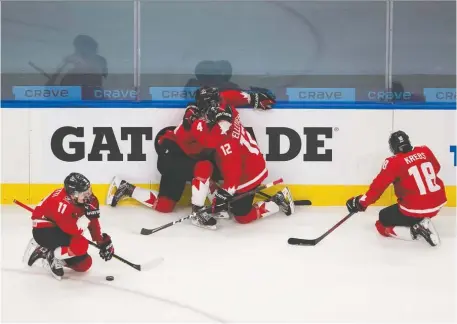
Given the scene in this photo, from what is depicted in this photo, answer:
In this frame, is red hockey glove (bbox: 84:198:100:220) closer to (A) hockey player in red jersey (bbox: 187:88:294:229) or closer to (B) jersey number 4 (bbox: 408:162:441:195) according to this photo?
(A) hockey player in red jersey (bbox: 187:88:294:229)

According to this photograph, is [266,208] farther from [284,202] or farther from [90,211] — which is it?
[90,211]

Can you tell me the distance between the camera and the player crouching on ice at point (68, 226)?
316 cm

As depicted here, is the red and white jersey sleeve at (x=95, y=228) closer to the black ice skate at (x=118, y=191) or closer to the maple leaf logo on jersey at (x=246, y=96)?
the black ice skate at (x=118, y=191)

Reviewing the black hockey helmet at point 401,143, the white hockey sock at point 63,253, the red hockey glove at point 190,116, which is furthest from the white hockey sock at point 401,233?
the white hockey sock at point 63,253

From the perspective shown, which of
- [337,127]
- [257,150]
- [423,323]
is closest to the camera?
[423,323]

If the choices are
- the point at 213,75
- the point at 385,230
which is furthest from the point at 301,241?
the point at 213,75

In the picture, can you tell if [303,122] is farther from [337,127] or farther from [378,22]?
[378,22]

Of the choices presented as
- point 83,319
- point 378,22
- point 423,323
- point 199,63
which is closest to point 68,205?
Answer: point 83,319

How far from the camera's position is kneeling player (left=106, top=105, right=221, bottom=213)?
4551 millimetres

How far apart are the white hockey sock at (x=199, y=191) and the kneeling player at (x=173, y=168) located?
201 mm

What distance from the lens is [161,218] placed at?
14.6 feet

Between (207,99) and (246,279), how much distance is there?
150cm

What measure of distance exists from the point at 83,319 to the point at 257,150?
1985 millimetres

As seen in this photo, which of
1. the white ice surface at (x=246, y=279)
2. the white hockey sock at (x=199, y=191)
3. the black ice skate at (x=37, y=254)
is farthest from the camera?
the white hockey sock at (x=199, y=191)
